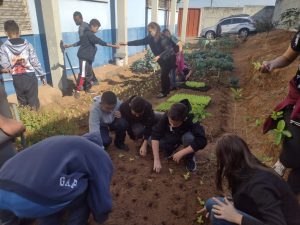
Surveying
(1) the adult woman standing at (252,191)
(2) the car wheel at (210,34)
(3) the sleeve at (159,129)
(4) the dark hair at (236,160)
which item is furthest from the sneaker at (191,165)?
(2) the car wheel at (210,34)

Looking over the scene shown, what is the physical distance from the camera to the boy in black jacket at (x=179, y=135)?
298cm

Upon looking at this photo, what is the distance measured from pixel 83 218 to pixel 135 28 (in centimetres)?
1040

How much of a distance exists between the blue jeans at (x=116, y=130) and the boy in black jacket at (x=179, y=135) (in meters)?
0.62

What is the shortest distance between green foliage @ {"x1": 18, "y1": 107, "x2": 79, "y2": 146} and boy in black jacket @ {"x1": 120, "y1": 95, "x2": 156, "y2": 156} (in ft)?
2.89

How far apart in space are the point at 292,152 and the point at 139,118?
7.41 ft

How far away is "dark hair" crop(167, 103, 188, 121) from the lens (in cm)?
291

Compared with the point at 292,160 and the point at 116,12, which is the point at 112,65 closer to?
the point at 116,12

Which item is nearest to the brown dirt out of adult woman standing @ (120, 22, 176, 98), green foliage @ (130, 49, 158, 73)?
adult woman standing @ (120, 22, 176, 98)

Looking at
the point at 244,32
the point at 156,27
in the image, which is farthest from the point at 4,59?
the point at 244,32

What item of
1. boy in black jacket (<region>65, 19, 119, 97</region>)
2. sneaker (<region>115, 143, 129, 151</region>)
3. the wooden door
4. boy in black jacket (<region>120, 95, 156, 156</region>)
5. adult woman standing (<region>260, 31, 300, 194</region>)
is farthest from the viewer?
the wooden door

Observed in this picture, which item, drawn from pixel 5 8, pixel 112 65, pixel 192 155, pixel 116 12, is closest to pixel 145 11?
pixel 116 12

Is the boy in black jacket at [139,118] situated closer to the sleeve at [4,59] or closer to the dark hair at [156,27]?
the sleeve at [4,59]

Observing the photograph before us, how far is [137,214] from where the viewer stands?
8.45ft

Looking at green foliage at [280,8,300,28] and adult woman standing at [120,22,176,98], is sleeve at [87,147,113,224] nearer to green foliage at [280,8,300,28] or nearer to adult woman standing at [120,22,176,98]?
adult woman standing at [120,22,176,98]
